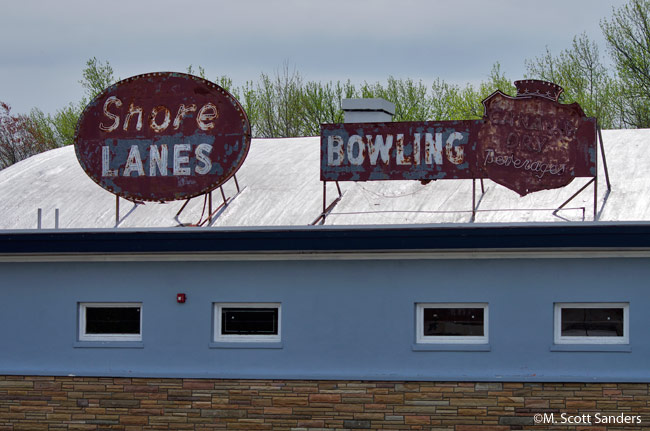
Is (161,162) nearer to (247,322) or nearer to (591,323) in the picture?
(247,322)

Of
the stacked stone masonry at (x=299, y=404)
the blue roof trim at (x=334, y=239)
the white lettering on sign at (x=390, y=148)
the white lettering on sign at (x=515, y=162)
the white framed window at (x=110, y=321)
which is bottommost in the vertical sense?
the stacked stone masonry at (x=299, y=404)

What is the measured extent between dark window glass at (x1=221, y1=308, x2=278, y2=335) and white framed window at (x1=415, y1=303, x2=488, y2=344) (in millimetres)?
2169

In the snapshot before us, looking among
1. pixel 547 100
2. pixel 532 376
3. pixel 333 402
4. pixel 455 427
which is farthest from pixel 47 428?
pixel 547 100

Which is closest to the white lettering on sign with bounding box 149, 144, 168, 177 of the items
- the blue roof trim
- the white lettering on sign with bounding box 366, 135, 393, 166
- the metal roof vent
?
the blue roof trim

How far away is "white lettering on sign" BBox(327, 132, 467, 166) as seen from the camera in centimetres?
1446

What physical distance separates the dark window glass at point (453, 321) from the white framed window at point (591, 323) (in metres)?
1.10

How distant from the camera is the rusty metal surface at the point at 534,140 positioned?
14195 millimetres

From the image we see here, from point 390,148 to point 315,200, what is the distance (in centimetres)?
200

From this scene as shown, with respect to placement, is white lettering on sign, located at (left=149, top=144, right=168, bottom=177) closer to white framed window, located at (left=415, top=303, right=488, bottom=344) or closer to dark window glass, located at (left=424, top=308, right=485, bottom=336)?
white framed window, located at (left=415, top=303, right=488, bottom=344)

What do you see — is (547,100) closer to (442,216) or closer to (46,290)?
(442,216)

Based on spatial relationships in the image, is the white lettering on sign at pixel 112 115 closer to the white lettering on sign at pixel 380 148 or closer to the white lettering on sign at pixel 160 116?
the white lettering on sign at pixel 160 116

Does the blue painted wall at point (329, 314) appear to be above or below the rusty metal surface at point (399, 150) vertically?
below

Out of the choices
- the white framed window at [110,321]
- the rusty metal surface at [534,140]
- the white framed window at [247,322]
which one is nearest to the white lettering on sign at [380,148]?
the rusty metal surface at [534,140]

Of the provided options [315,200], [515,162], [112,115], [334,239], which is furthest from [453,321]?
[112,115]
